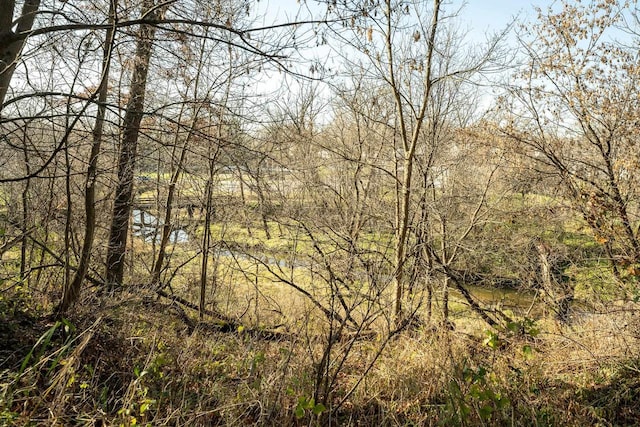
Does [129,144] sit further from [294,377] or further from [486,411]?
[486,411]

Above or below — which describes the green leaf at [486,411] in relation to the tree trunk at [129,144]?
below

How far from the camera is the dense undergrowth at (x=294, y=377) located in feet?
10.0

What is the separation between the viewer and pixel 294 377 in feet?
12.7

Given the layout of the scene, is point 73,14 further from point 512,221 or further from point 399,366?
point 512,221

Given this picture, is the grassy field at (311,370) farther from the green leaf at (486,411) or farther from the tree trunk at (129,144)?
the tree trunk at (129,144)

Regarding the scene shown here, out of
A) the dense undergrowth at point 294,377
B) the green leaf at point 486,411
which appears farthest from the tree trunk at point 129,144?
the green leaf at point 486,411

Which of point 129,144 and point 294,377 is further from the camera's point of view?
point 129,144

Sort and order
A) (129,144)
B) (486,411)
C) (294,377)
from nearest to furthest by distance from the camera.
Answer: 1. (486,411)
2. (294,377)
3. (129,144)

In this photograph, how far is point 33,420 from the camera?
258 centimetres

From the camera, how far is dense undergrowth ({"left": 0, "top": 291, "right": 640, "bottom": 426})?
10.0 feet

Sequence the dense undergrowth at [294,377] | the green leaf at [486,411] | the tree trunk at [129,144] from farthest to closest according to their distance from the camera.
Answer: the tree trunk at [129,144]
the green leaf at [486,411]
the dense undergrowth at [294,377]

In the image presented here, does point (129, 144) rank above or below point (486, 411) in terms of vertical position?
above

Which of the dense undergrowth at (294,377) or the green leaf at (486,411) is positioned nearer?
the dense undergrowth at (294,377)

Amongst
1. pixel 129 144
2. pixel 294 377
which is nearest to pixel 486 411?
pixel 294 377
